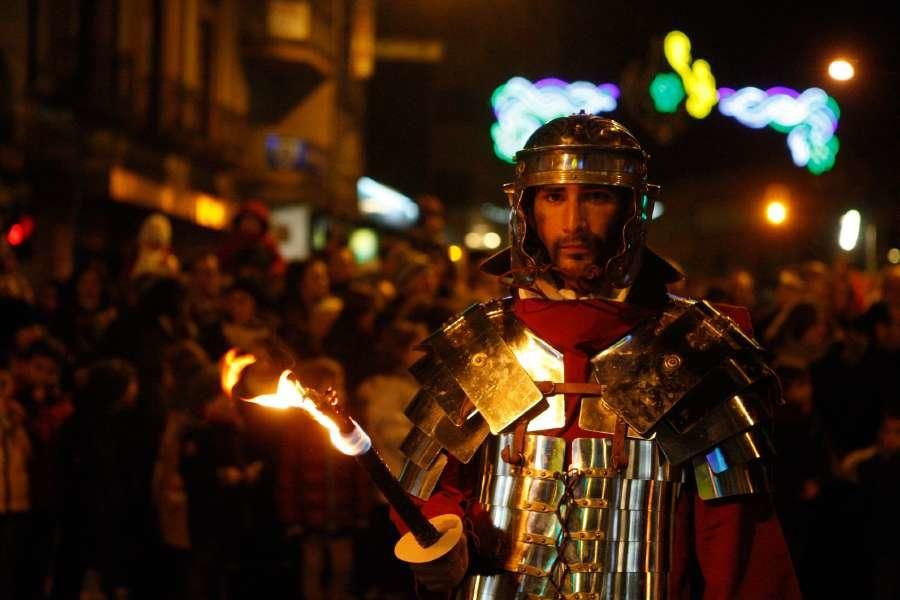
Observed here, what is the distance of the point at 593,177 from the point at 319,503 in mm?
5057

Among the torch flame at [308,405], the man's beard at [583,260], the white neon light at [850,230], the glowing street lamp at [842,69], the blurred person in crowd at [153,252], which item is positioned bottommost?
the torch flame at [308,405]

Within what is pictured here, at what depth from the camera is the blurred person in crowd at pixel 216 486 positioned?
8.20 m

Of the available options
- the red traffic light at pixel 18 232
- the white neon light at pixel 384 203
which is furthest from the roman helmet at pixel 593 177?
the white neon light at pixel 384 203

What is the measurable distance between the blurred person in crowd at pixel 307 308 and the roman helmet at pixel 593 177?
18.4 ft

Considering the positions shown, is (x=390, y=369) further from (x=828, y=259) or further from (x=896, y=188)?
(x=828, y=259)

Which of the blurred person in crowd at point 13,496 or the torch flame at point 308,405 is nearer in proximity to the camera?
the torch flame at point 308,405

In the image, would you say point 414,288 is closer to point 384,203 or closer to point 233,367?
point 233,367

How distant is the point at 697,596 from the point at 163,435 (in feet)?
16.8

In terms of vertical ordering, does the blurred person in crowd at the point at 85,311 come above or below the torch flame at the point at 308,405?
above

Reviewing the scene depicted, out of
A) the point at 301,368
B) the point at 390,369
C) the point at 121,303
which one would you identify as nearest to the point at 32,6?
the point at 121,303

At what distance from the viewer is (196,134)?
1197 inches

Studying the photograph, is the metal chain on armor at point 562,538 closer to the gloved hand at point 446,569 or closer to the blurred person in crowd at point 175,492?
the gloved hand at point 446,569

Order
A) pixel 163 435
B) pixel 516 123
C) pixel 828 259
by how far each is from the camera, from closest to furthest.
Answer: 1. pixel 163 435
2. pixel 516 123
3. pixel 828 259

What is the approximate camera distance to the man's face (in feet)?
13.5
